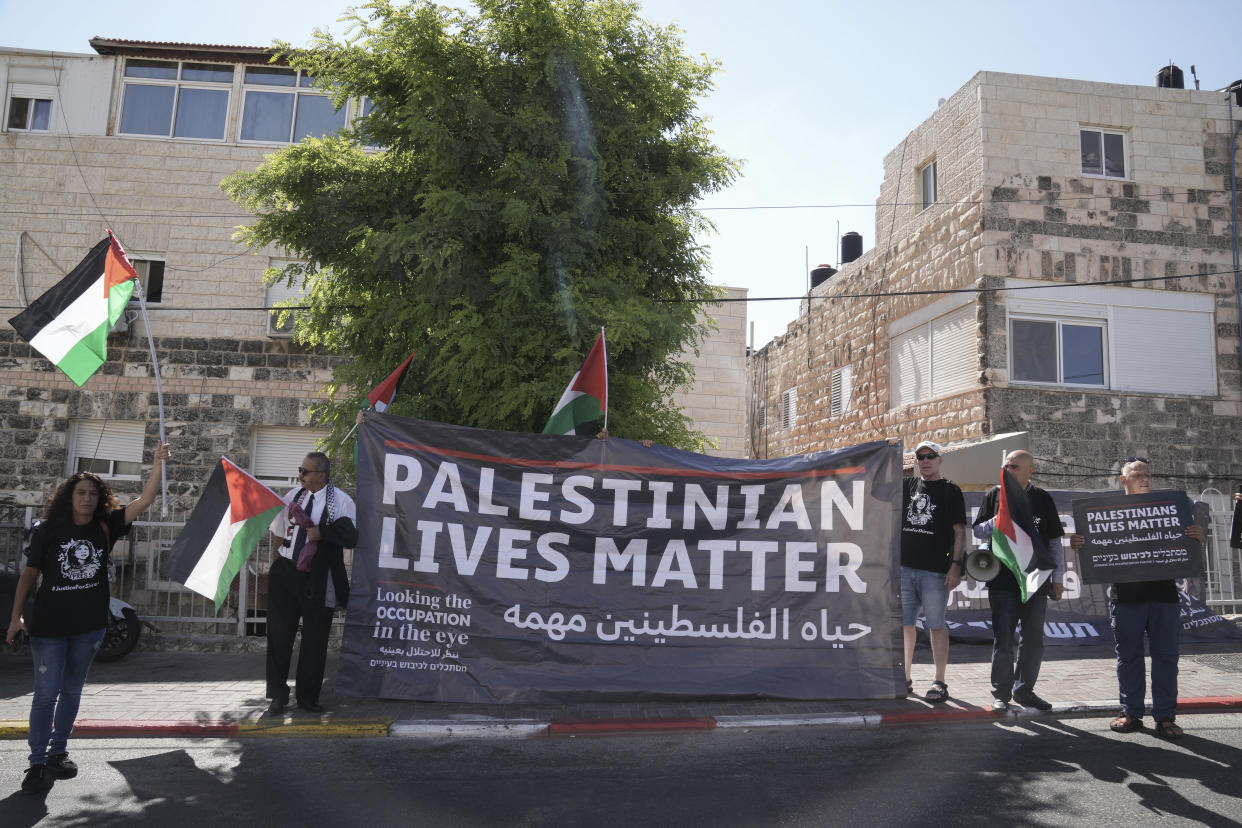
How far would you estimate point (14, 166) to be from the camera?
15.6 metres

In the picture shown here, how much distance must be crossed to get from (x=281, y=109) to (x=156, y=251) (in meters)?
3.28

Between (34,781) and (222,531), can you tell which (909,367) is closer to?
(222,531)

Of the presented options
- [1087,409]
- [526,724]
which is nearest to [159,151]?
[526,724]

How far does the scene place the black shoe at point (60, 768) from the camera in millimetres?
5438

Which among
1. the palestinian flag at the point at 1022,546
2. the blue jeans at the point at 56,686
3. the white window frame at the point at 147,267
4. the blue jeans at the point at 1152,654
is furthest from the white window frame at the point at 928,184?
the blue jeans at the point at 56,686

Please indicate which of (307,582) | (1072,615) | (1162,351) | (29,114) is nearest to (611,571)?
(307,582)

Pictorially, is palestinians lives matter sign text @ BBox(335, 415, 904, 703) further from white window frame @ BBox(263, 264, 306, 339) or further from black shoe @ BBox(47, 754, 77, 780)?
white window frame @ BBox(263, 264, 306, 339)

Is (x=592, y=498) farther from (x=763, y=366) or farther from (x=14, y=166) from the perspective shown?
(x=763, y=366)

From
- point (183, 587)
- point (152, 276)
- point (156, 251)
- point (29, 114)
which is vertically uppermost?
point (29, 114)

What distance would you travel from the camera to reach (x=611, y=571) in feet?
24.2

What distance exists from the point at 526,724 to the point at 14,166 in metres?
14.8

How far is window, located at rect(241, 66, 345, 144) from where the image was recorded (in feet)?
52.5

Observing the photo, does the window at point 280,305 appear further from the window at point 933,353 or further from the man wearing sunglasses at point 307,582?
the window at point 933,353

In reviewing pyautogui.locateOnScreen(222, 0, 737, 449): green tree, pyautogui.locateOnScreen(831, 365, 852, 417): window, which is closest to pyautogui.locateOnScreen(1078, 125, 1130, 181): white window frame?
pyautogui.locateOnScreen(831, 365, 852, 417): window
